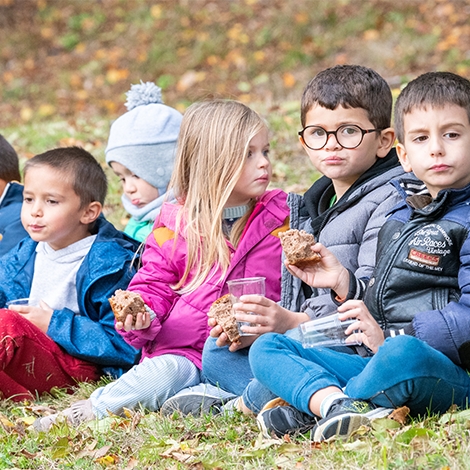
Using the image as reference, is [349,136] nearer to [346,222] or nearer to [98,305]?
[346,222]

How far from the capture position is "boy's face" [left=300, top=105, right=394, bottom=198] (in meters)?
4.18

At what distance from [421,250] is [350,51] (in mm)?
12493

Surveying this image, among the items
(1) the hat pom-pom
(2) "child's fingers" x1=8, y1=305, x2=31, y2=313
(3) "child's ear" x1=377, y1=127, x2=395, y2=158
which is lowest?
(2) "child's fingers" x1=8, y1=305, x2=31, y2=313

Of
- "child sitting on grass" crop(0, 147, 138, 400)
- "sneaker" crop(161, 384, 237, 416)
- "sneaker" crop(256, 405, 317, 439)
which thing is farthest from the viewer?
"child sitting on grass" crop(0, 147, 138, 400)

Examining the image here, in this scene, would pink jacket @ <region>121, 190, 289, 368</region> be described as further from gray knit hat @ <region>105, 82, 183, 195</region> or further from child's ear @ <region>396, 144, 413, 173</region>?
gray knit hat @ <region>105, 82, 183, 195</region>

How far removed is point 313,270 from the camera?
387cm

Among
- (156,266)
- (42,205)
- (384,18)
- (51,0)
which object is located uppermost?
(51,0)

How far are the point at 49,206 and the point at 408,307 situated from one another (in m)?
2.41

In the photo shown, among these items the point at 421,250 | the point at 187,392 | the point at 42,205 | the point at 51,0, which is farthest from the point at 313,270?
the point at 51,0

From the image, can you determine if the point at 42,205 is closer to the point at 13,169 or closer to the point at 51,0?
the point at 13,169

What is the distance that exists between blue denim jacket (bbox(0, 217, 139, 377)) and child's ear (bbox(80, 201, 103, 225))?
9cm

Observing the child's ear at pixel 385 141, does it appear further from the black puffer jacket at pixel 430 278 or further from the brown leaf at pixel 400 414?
the brown leaf at pixel 400 414

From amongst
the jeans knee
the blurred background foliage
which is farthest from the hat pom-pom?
the blurred background foliage

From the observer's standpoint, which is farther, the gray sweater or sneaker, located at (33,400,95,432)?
sneaker, located at (33,400,95,432)
